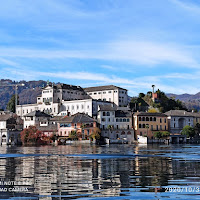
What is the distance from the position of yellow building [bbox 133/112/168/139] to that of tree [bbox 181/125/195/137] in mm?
6425

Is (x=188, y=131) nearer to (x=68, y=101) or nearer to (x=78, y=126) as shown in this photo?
(x=78, y=126)

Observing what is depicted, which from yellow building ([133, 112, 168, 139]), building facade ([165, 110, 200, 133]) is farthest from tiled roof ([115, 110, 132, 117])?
building facade ([165, 110, 200, 133])

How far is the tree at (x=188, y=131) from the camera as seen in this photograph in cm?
11262

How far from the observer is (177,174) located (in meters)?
26.2

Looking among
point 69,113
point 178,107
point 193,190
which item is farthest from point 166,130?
point 193,190

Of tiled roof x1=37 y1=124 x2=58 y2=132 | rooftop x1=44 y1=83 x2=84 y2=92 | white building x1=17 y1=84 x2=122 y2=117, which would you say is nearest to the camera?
tiled roof x1=37 y1=124 x2=58 y2=132

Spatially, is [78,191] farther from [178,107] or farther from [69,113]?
[178,107]

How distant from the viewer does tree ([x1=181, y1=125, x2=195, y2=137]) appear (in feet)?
370

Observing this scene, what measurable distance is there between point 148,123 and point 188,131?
489 inches

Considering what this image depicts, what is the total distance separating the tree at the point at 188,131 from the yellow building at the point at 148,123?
253 inches

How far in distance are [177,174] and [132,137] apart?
8266cm

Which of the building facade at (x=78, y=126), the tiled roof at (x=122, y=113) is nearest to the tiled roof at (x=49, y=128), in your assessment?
the building facade at (x=78, y=126)

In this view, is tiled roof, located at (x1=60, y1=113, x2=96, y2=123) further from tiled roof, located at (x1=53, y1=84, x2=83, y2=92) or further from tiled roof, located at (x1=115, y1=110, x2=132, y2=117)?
tiled roof, located at (x1=53, y1=84, x2=83, y2=92)

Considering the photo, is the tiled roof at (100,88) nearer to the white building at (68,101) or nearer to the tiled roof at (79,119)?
the white building at (68,101)
